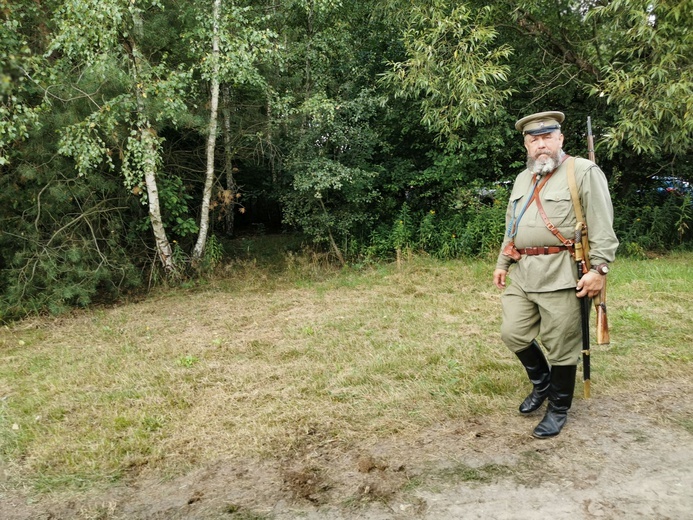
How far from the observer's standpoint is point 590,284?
3131 mm

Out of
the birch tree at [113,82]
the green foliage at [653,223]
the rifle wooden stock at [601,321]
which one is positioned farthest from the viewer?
the green foliage at [653,223]

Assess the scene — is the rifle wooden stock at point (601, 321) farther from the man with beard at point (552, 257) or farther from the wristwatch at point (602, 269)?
the wristwatch at point (602, 269)

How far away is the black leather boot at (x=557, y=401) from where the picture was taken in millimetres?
3367

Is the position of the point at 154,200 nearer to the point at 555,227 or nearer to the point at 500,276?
the point at 500,276

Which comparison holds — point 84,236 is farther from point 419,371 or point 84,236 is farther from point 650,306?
point 650,306

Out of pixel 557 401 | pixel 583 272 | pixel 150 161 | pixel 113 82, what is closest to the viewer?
pixel 583 272

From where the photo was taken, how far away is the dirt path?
269cm

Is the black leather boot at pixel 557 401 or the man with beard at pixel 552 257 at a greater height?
the man with beard at pixel 552 257

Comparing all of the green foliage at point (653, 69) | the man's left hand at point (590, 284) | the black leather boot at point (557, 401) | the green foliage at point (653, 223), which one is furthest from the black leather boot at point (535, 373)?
the green foliage at point (653, 223)

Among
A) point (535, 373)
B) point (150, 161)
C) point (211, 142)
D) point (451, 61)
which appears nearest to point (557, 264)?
point (535, 373)

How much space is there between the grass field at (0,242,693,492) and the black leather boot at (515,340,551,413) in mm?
172

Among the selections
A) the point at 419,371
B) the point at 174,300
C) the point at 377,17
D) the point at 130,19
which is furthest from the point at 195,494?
the point at 377,17

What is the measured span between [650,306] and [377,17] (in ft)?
23.2

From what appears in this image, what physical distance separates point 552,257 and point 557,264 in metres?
0.06
